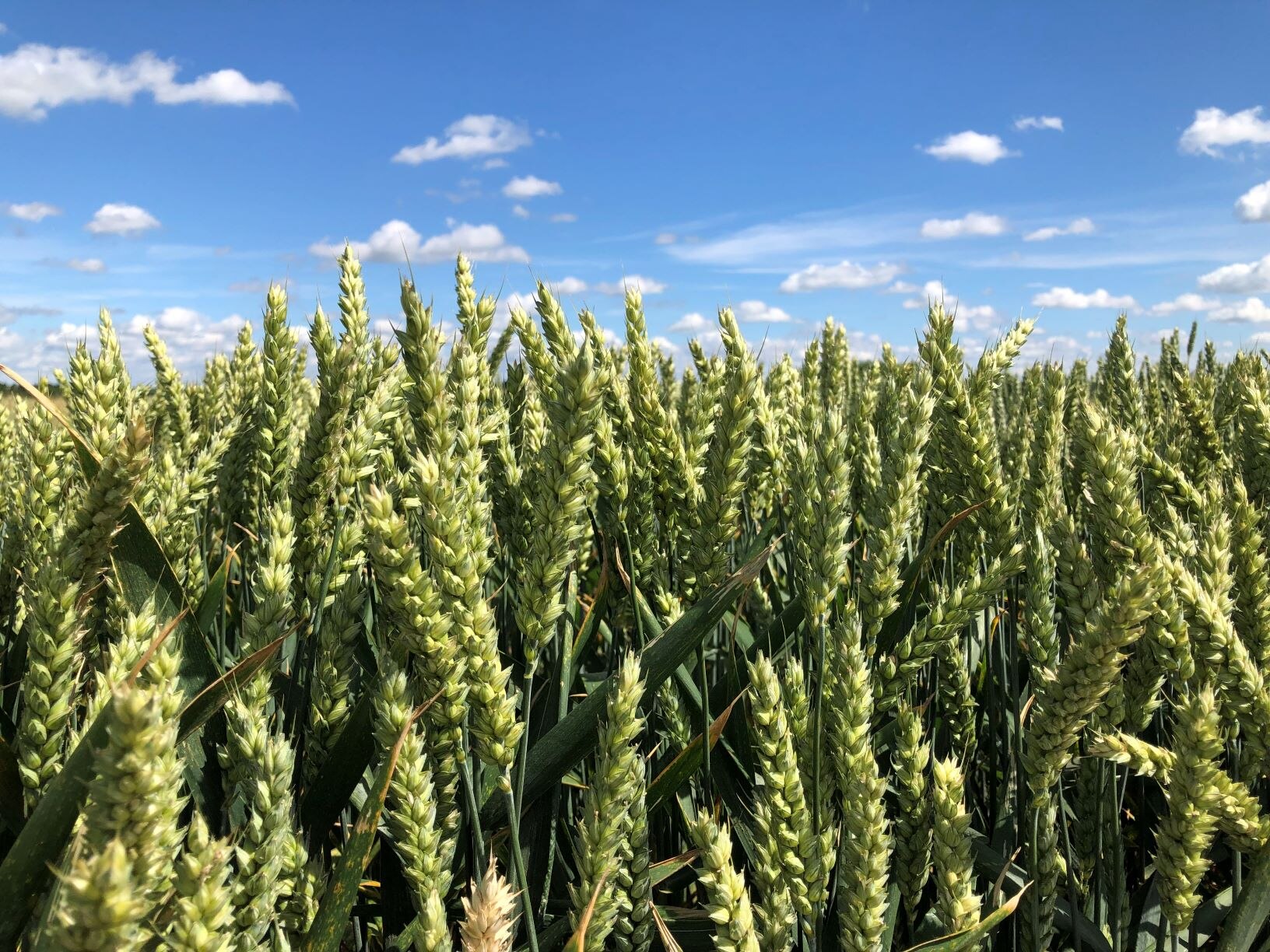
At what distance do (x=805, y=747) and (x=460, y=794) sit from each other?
0.62 m

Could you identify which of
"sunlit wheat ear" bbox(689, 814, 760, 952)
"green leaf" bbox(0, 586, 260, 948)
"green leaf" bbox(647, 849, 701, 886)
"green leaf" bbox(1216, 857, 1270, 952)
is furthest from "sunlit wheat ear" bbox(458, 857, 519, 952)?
"green leaf" bbox(1216, 857, 1270, 952)

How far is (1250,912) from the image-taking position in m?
1.52

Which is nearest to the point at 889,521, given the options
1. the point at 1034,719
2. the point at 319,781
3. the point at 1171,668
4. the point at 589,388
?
the point at 1034,719

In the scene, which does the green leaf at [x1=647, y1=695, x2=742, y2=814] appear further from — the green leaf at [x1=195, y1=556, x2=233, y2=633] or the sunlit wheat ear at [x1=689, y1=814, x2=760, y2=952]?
the green leaf at [x1=195, y1=556, x2=233, y2=633]

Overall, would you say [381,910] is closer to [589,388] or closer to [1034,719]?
[589,388]

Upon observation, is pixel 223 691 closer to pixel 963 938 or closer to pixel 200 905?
pixel 200 905

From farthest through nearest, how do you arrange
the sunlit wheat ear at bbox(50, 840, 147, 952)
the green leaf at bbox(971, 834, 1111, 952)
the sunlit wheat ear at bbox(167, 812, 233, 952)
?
the green leaf at bbox(971, 834, 1111, 952)
the sunlit wheat ear at bbox(167, 812, 233, 952)
the sunlit wheat ear at bbox(50, 840, 147, 952)

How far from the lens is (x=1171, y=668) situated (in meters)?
1.57

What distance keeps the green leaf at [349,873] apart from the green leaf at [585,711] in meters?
0.39

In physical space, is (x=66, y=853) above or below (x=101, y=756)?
below

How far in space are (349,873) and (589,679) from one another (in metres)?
1.19

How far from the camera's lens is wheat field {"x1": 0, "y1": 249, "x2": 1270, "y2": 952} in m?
1.18

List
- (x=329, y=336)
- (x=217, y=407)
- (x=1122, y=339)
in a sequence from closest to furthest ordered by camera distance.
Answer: (x=329, y=336)
(x=217, y=407)
(x=1122, y=339)

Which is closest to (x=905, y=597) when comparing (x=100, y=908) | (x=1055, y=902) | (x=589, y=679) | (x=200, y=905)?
(x=1055, y=902)
